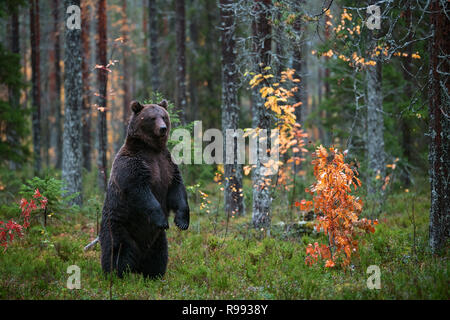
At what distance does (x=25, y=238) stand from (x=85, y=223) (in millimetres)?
2233

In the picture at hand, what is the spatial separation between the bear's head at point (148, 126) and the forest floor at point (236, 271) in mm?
2170

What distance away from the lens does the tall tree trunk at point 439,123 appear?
6.13 m

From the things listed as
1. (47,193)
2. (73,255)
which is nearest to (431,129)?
(73,255)

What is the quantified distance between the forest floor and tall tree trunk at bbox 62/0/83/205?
129 inches

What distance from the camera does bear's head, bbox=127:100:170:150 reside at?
5699mm

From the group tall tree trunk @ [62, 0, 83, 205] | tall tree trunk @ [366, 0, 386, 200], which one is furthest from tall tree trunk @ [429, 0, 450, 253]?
tall tree trunk @ [62, 0, 83, 205]

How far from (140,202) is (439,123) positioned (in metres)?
5.19

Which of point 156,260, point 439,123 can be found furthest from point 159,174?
point 439,123

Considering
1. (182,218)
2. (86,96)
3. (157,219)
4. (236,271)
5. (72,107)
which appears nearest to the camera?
(157,219)

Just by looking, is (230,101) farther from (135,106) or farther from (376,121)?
(135,106)

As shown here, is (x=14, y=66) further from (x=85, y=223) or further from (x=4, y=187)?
(x=85, y=223)

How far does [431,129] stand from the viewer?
20.7ft

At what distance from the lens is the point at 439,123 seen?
20.3 feet
